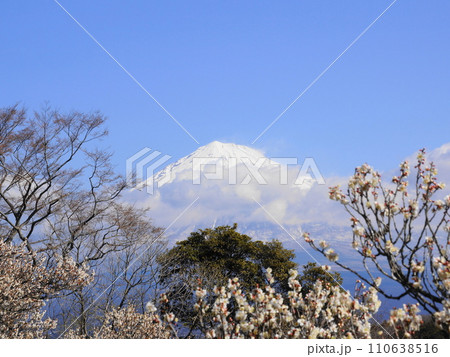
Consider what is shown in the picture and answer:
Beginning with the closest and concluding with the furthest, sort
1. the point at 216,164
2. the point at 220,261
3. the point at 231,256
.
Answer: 1. the point at 220,261
2. the point at 231,256
3. the point at 216,164

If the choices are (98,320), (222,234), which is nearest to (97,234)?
(98,320)

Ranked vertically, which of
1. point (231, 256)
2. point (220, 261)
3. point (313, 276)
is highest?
point (231, 256)

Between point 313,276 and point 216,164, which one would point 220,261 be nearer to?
point 313,276

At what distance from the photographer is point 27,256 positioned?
688cm

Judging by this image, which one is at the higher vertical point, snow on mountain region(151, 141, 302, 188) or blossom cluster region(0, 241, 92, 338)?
snow on mountain region(151, 141, 302, 188)

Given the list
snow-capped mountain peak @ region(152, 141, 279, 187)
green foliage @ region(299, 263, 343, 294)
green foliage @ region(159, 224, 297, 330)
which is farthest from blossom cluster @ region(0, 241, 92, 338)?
snow-capped mountain peak @ region(152, 141, 279, 187)

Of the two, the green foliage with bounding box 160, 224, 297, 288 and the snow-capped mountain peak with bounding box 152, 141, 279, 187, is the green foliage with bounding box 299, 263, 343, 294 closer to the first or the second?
the green foliage with bounding box 160, 224, 297, 288

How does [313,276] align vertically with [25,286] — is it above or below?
above

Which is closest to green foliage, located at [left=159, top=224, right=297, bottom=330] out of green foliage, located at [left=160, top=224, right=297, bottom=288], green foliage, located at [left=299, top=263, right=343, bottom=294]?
green foliage, located at [left=160, top=224, right=297, bottom=288]

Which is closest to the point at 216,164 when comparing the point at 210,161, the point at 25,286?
the point at 210,161

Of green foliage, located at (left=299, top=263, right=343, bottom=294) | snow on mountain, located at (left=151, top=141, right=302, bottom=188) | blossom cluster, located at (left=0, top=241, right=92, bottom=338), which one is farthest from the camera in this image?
snow on mountain, located at (left=151, top=141, right=302, bottom=188)

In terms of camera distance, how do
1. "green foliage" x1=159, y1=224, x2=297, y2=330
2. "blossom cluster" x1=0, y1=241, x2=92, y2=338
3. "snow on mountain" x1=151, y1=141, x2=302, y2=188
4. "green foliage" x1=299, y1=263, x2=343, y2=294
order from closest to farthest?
1. "blossom cluster" x1=0, y1=241, x2=92, y2=338
2. "green foliage" x1=159, y1=224, x2=297, y2=330
3. "green foliage" x1=299, y1=263, x2=343, y2=294
4. "snow on mountain" x1=151, y1=141, x2=302, y2=188

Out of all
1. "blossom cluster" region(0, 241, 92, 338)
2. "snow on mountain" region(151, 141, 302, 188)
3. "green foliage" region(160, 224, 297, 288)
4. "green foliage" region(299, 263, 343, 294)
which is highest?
"snow on mountain" region(151, 141, 302, 188)

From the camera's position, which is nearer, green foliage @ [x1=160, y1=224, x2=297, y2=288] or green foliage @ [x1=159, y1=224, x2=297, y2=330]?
green foliage @ [x1=159, y1=224, x2=297, y2=330]
